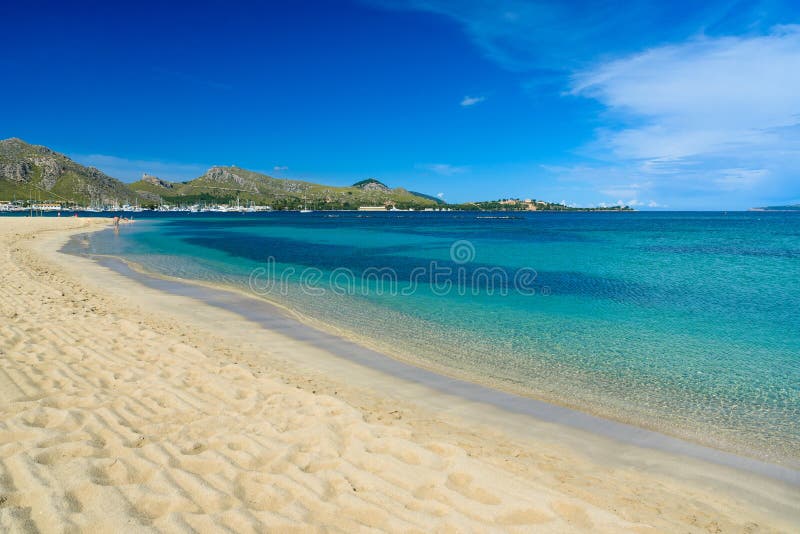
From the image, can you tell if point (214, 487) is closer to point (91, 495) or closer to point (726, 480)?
point (91, 495)

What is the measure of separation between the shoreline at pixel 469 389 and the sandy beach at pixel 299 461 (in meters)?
0.34

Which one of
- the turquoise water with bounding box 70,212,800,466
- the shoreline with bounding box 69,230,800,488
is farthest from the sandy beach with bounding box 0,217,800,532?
the turquoise water with bounding box 70,212,800,466

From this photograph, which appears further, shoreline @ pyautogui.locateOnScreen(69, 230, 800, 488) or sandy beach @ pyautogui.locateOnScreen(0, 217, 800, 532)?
shoreline @ pyautogui.locateOnScreen(69, 230, 800, 488)

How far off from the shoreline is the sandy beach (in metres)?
0.34

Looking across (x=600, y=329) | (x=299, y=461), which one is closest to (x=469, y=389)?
(x=299, y=461)

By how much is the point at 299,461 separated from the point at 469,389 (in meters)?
5.57

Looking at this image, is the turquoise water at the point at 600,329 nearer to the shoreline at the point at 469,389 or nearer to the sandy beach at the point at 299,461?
the shoreline at the point at 469,389

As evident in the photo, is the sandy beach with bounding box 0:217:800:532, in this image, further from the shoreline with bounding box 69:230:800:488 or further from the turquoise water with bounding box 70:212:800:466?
the turquoise water with bounding box 70:212:800:466

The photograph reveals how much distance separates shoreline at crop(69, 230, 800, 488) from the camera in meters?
8.09

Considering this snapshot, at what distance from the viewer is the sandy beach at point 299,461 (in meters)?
5.17

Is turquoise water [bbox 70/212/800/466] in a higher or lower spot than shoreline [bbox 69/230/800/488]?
higher

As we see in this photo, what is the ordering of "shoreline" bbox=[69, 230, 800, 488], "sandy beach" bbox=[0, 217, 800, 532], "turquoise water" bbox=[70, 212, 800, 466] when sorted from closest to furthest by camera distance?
"sandy beach" bbox=[0, 217, 800, 532]
"shoreline" bbox=[69, 230, 800, 488]
"turquoise water" bbox=[70, 212, 800, 466]

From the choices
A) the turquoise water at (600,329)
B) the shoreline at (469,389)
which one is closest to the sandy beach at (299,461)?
the shoreline at (469,389)

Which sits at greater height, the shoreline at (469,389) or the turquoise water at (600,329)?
the turquoise water at (600,329)
